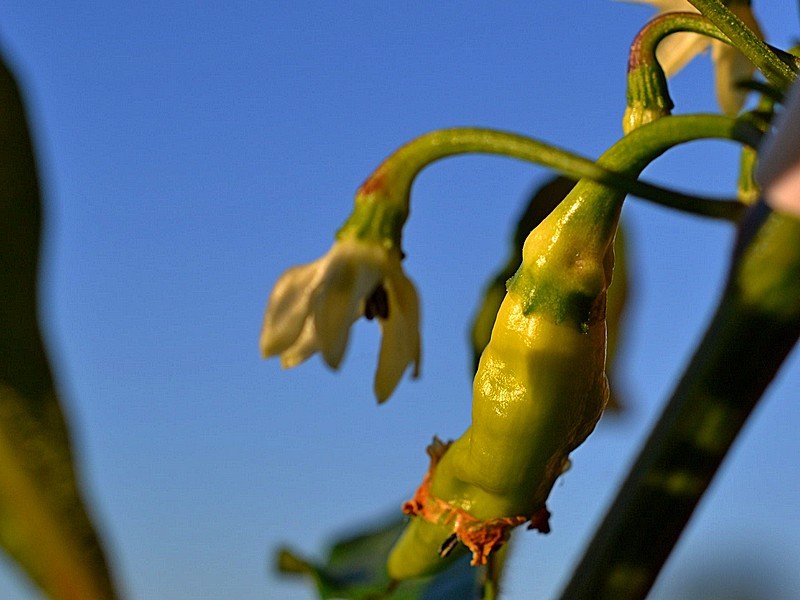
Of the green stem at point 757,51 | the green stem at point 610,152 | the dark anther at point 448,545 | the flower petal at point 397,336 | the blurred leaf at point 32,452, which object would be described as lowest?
the blurred leaf at point 32,452

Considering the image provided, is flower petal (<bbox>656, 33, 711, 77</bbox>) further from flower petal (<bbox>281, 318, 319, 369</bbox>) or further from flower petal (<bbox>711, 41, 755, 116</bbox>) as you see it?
flower petal (<bbox>281, 318, 319, 369</bbox>)

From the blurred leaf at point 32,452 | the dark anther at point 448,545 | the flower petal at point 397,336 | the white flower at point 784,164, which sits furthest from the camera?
the blurred leaf at point 32,452

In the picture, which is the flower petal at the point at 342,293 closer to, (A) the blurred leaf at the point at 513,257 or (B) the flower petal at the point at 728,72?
(A) the blurred leaf at the point at 513,257

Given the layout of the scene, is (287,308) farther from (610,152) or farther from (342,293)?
(610,152)

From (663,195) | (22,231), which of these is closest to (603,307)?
(663,195)

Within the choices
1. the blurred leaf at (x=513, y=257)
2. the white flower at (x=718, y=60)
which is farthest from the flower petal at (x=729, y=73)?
the blurred leaf at (x=513, y=257)

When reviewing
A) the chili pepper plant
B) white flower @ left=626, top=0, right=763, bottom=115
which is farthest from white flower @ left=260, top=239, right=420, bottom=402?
white flower @ left=626, top=0, right=763, bottom=115

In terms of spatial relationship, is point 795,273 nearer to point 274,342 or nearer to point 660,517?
point 660,517
